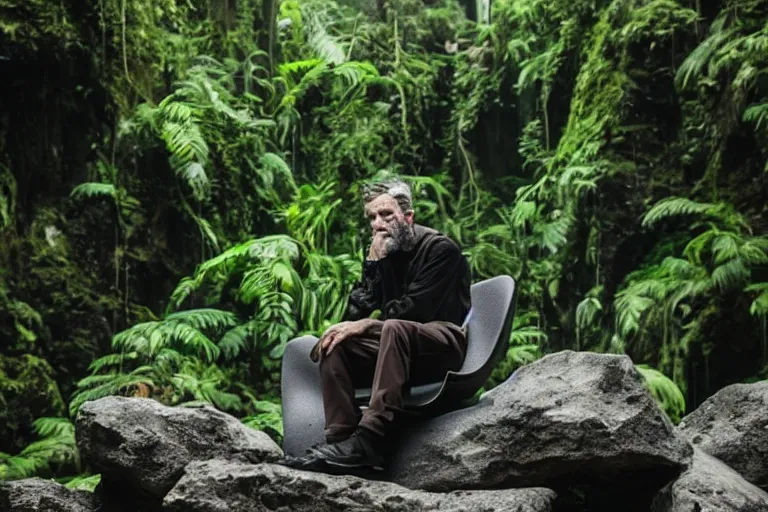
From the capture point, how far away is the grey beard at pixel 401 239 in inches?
192

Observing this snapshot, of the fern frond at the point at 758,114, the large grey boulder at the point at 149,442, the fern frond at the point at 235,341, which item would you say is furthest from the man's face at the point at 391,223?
the fern frond at the point at 758,114

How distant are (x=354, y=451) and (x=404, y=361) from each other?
0.49 m

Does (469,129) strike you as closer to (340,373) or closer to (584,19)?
(584,19)

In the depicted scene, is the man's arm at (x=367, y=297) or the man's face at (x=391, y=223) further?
the man's arm at (x=367, y=297)

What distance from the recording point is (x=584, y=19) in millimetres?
10547

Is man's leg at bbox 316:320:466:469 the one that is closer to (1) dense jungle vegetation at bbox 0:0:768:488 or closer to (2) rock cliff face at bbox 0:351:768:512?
(2) rock cliff face at bbox 0:351:768:512

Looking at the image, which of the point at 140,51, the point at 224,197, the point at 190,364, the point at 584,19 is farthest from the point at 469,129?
the point at 190,364

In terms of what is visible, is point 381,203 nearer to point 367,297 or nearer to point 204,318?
point 367,297

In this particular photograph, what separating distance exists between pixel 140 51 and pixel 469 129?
12.7ft

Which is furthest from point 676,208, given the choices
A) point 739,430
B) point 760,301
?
point 739,430

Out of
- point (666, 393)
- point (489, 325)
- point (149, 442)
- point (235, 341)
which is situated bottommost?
point (666, 393)

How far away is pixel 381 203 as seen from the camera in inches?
193

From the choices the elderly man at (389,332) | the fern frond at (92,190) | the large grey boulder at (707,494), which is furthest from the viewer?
the fern frond at (92,190)

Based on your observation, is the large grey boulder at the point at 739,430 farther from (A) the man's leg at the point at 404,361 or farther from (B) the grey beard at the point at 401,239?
(B) the grey beard at the point at 401,239
